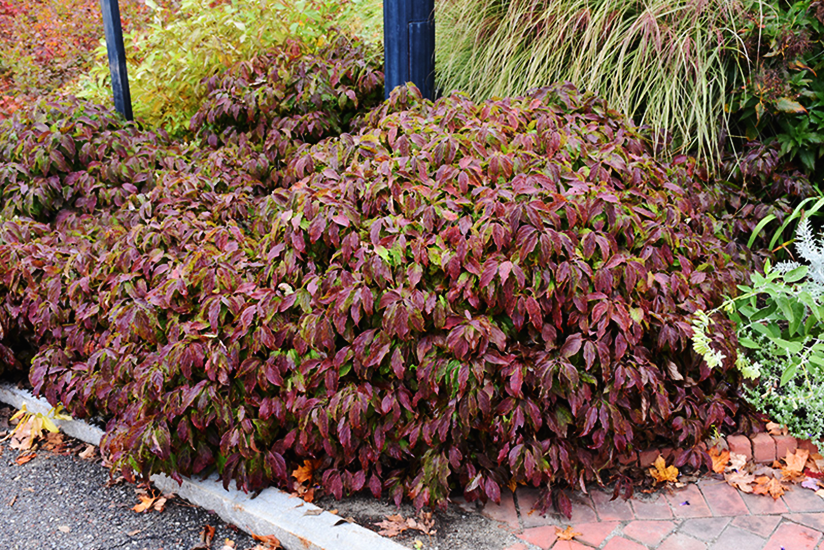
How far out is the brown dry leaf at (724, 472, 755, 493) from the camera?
8.30ft

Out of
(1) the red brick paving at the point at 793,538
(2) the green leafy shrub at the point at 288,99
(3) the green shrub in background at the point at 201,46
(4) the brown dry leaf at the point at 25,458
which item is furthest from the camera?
(3) the green shrub in background at the point at 201,46

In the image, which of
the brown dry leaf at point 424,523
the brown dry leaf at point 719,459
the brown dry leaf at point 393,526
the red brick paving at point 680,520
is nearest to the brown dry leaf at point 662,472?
the red brick paving at point 680,520

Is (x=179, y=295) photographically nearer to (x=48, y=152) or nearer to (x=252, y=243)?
(x=252, y=243)

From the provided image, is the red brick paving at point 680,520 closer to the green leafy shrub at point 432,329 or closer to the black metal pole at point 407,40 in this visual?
the green leafy shrub at point 432,329

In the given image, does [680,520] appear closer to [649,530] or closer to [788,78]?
[649,530]

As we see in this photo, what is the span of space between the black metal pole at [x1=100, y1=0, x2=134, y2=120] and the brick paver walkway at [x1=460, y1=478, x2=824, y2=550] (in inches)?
156

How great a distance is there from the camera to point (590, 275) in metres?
2.34

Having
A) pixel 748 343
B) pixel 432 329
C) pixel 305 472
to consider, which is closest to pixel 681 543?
pixel 748 343

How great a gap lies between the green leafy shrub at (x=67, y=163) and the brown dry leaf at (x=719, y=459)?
3.33m

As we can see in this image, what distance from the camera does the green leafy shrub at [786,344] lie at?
2602mm

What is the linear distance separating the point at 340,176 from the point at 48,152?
2.07 metres

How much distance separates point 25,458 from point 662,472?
2901 millimetres

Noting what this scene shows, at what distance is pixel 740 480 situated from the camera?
257 centimetres

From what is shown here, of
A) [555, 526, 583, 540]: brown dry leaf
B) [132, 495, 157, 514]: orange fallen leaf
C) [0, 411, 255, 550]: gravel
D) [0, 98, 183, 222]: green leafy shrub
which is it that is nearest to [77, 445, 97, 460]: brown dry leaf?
[0, 411, 255, 550]: gravel
